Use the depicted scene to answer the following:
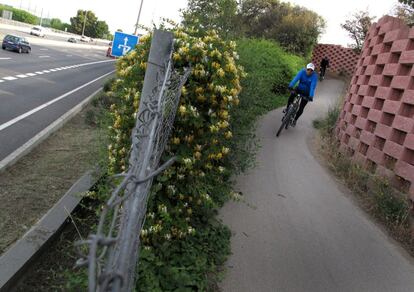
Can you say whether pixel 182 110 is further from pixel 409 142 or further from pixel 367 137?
pixel 367 137

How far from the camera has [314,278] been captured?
4531 mm

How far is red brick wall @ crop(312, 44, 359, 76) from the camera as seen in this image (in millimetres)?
28125

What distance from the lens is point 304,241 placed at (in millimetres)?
5297

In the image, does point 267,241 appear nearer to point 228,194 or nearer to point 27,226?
point 228,194

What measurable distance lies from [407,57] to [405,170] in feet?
6.27

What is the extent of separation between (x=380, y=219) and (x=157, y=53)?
4.08 meters

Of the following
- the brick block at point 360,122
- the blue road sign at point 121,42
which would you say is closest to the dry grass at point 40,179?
the brick block at point 360,122

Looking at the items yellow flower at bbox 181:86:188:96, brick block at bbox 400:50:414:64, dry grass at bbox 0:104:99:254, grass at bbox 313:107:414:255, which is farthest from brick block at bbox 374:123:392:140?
dry grass at bbox 0:104:99:254

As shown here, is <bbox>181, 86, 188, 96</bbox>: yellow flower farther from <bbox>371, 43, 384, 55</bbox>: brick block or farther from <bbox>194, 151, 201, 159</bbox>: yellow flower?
<bbox>371, 43, 384, 55</bbox>: brick block

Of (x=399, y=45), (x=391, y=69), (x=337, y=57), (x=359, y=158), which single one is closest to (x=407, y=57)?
(x=391, y=69)

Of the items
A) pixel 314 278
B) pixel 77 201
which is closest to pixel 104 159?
pixel 77 201

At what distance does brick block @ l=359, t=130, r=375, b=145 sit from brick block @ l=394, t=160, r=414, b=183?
122 cm

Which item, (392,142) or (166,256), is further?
(392,142)

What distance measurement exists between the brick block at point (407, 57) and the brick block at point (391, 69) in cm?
19
